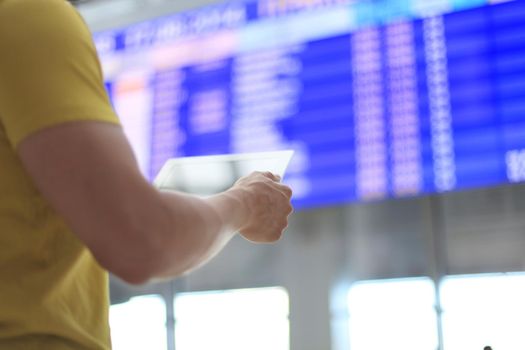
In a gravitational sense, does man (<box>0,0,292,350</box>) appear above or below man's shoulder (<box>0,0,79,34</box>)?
below

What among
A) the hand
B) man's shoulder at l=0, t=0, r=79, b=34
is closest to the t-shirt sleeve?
man's shoulder at l=0, t=0, r=79, b=34

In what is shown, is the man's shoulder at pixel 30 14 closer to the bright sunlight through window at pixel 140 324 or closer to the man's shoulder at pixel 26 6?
the man's shoulder at pixel 26 6

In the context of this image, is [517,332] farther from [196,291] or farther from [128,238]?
[128,238]

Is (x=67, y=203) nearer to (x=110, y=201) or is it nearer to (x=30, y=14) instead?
(x=110, y=201)

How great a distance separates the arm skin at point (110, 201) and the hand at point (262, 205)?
0.41 feet

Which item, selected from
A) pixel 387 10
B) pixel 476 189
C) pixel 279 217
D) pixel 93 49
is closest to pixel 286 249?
pixel 476 189

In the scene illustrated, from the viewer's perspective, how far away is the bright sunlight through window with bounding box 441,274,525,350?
2410 millimetres

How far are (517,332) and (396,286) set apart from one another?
0.40 metres

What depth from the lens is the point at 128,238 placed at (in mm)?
611

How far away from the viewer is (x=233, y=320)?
2.86m

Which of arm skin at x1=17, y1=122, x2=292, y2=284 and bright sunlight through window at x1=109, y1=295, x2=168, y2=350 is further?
bright sunlight through window at x1=109, y1=295, x2=168, y2=350

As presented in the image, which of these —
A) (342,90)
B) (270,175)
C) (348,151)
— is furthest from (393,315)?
(270,175)

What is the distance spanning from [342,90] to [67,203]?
2.01 metres

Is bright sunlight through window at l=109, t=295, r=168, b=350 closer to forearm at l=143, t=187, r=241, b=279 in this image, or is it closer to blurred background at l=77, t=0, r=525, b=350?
blurred background at l=77, t=0, r=525, b=350
